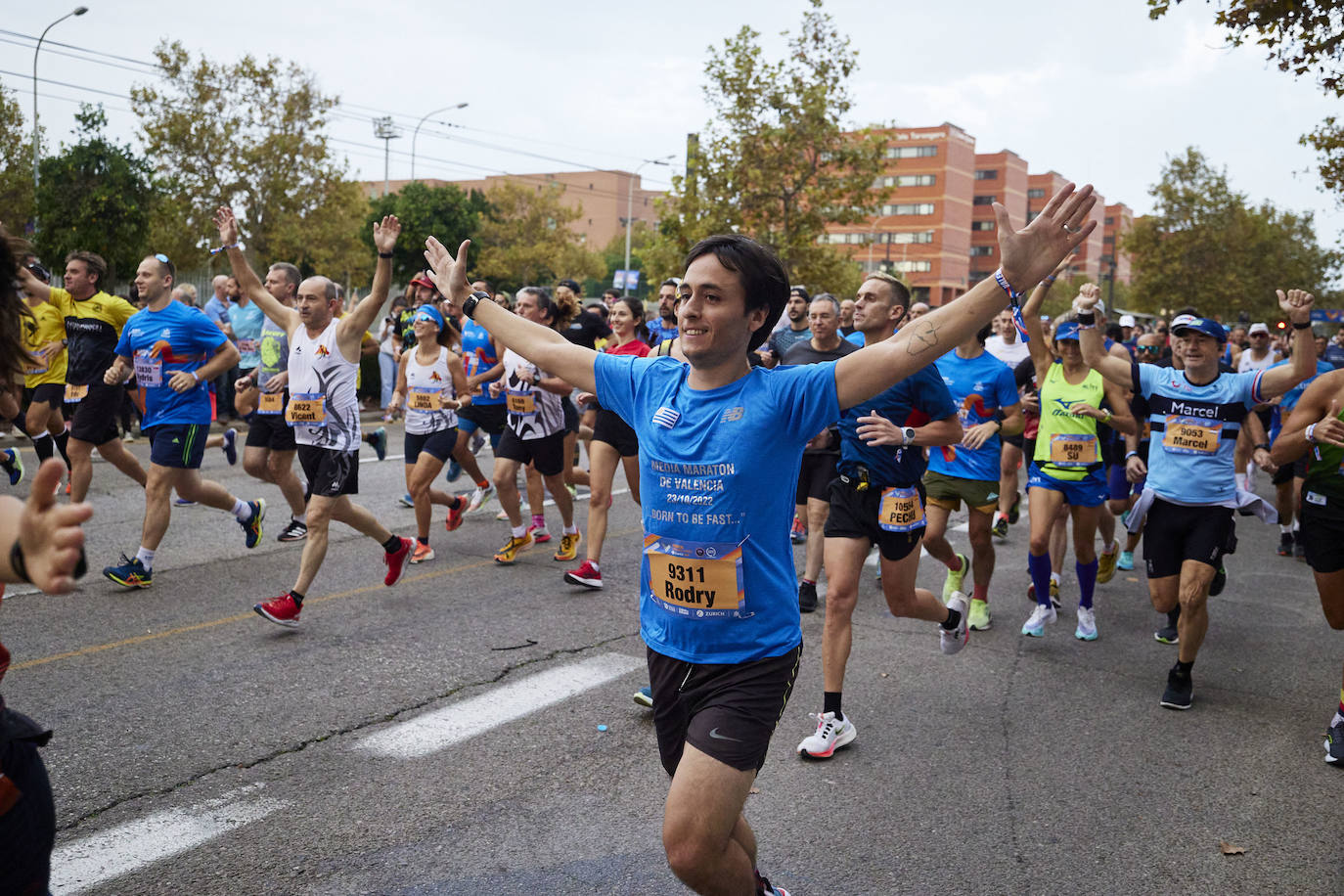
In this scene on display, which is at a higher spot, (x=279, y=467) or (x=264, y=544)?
(x=279, y=467)

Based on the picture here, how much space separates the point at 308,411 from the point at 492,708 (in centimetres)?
252

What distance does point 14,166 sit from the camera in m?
29.2

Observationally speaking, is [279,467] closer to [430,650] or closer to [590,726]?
[430,650]

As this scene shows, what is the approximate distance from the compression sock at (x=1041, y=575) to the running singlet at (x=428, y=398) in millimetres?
4542

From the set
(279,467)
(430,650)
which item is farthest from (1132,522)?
(279,467)

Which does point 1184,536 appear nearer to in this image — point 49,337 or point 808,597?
point 808,597

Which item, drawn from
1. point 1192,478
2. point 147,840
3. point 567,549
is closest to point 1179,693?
point 1192,478

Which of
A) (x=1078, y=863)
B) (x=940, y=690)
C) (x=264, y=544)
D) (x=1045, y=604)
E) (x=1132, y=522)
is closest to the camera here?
(x=1078, y=863)

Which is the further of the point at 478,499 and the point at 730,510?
the point at 478,499

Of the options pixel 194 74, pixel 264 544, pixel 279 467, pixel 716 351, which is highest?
pixel 194 74

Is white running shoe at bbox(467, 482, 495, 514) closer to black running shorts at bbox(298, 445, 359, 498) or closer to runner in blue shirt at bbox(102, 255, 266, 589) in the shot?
runner in blue shirt at bbox(102, 255, 266, 589)

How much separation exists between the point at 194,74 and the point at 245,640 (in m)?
27.3

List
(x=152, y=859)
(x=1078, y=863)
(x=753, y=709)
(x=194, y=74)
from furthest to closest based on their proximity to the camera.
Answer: (x=194, y=74) < (x=1078, y=863) < (x=152, y=859) < (x=753, y=709)

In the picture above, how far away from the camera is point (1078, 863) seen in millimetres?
3883
